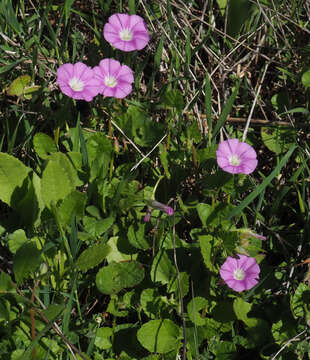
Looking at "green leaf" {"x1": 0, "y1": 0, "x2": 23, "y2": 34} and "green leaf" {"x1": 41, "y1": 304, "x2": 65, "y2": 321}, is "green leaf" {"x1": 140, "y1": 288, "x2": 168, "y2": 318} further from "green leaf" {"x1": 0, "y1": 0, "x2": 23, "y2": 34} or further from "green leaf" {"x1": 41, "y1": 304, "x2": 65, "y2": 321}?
"green leaf" {"x1": 0, "y1": 0, "x2": 23, "y2": 34}

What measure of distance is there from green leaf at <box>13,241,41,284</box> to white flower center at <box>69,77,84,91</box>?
63cm

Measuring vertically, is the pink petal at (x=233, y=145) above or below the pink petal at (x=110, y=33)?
below

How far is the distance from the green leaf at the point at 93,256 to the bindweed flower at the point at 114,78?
2.02ft

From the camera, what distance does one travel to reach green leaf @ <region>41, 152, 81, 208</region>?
174 centimetres

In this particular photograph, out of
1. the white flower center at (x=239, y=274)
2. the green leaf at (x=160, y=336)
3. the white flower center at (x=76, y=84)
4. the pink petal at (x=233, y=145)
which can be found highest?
the white flower center at (x=76, y=84)

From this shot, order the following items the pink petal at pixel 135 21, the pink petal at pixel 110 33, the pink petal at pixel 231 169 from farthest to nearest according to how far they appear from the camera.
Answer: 1. the pink petal at pixel 135 21
2. the pink petal at pixel 110 33
3. the pink petal at pixel 231 169

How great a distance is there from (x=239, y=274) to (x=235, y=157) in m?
0.45

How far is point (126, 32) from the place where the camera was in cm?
212

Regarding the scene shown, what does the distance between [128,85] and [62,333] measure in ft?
3.14

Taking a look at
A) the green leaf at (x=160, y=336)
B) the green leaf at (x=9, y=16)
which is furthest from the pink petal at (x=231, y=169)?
the green leaf at (x=9, y=16)

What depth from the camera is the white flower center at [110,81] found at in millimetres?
2019

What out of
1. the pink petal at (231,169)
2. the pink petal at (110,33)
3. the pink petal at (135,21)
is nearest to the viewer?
the pink petal at (231,169)

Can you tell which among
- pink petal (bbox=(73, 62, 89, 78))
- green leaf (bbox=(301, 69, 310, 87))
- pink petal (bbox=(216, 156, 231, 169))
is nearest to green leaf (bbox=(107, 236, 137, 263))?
pink petal (bbox=(216, 156, 231, 169))

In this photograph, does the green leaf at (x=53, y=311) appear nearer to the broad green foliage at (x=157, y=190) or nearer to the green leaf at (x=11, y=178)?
the broad green foliage at (x=157, y=190)
